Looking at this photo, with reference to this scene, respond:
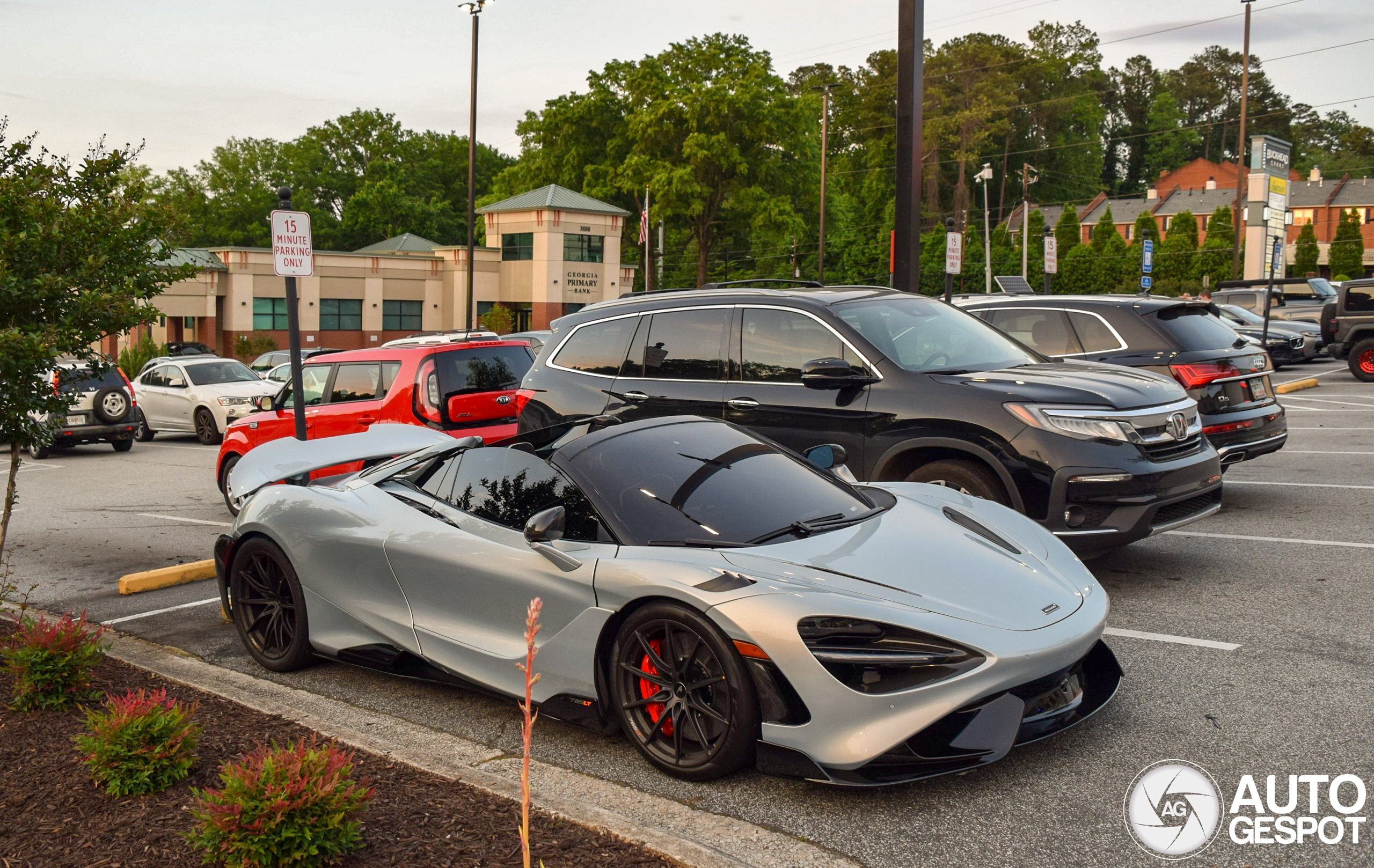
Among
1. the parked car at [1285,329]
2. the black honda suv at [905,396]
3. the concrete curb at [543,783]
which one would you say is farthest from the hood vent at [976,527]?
the parked car at [1285,329]

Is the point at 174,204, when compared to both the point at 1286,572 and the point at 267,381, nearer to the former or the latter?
the point at 1286,572

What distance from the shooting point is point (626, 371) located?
26.4ft

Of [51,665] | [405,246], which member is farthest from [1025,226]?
[51,665]

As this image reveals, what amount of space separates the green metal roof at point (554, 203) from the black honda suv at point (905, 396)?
51283 mm

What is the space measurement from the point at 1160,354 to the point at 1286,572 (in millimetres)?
2747

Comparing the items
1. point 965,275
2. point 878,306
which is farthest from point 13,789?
point 965,275

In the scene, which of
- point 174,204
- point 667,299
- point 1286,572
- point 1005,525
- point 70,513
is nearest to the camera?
point 1005,525

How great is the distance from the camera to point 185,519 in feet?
35.7

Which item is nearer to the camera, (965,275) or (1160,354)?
(1160,354)

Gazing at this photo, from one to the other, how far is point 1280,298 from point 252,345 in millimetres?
43214

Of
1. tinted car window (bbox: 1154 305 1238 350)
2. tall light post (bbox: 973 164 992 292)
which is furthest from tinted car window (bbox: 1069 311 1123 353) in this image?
tall light post (bbox: 973 164 992 292)

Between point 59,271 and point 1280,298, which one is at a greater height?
point 1280,298
